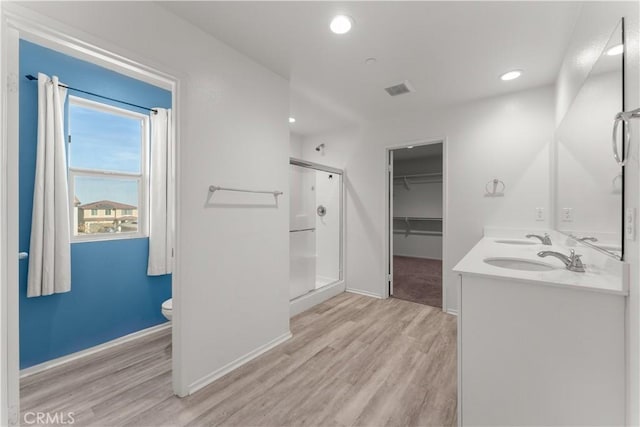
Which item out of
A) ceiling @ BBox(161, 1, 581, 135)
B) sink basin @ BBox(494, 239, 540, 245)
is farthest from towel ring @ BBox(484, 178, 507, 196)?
ceiling @ BBox(161, 1, 581, 135)

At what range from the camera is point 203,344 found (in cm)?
186

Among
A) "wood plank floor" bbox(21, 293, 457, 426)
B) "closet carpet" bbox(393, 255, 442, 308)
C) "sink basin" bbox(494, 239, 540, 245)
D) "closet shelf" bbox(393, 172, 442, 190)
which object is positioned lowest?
"wood plank floor" bbox(21, 293, 457, 426)

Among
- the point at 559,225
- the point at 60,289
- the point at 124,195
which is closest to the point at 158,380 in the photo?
the point at 60,289

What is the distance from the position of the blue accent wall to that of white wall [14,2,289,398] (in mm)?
1121

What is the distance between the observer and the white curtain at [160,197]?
8.66ft

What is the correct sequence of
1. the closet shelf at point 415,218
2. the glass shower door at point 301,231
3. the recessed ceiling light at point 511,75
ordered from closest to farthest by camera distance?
the recessed ceiling light at point 511,75 < the glass shower door at point 301,231 < the closet shelf at point 415,218

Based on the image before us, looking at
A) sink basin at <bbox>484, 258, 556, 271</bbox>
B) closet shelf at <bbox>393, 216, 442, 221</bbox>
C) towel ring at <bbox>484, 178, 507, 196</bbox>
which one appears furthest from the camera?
A: closet shelf at <bbox>393, 216, 442, 221</bbox>

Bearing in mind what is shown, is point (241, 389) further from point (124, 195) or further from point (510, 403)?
point (124, 195)

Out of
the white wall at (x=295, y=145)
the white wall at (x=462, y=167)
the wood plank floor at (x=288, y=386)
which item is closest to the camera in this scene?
the wood plank floor at (x=288, y=386)

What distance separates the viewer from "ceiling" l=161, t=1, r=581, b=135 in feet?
5.35

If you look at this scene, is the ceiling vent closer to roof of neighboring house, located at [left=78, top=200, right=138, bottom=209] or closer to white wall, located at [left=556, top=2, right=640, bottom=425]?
white wall, located at [left=556, top=2, right=640, bottom=425]

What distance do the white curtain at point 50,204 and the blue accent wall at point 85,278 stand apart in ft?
0.20

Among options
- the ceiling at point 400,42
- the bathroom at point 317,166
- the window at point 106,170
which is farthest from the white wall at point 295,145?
the window at point 106,170

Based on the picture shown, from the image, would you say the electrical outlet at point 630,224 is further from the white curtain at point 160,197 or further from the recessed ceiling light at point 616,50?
the white curtain at point 160,197
